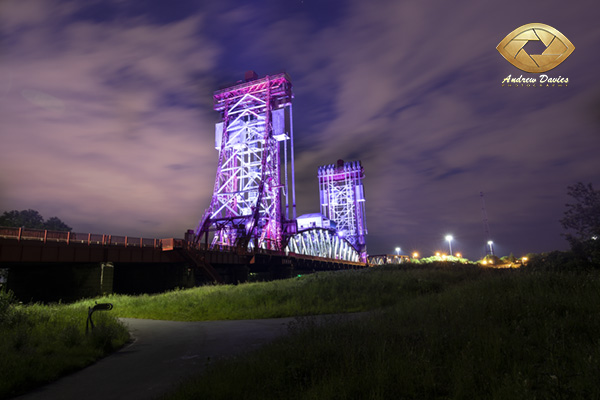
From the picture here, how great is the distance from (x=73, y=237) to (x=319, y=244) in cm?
6050

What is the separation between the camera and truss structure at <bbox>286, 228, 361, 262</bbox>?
70.9 metres

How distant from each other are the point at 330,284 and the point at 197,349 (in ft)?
42.3

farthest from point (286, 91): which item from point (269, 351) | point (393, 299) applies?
point (269, 351)

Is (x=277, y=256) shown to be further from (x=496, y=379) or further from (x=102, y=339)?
(x=496, y=379)

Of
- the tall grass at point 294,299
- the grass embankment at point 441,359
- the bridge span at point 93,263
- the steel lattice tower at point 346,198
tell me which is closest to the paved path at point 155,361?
the grass embankment at point 441,359

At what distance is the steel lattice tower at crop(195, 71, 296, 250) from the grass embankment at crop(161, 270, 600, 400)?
4701 centimetres

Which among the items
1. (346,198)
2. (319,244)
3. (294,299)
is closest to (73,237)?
(294,299)

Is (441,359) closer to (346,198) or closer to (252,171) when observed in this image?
(252,171)

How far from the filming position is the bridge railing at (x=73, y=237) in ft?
76.5

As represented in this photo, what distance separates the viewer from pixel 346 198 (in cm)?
12050

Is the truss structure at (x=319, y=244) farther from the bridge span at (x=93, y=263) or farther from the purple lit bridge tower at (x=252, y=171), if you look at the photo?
the bridge span at (x=93, y=263)

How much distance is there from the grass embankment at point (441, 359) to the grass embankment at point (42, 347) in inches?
157

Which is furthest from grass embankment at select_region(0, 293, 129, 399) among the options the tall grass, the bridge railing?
the bridge railing

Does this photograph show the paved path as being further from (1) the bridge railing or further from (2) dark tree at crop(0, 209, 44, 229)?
(2) dark tree at crop(0, 209, 44, 229)
